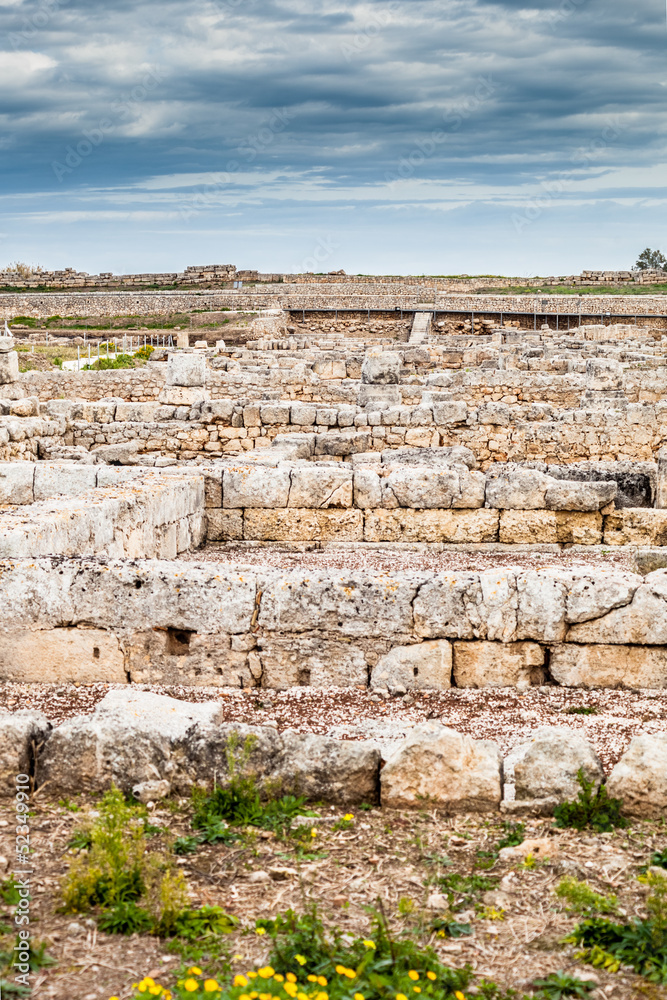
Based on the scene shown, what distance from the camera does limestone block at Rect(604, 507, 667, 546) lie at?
1098 centimetres

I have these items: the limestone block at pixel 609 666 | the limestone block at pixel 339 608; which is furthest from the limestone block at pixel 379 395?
the limestone block at pixel 609 666

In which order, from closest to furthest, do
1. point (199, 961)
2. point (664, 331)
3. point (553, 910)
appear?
point (199, 961), point (553, 910), point (664, 331)

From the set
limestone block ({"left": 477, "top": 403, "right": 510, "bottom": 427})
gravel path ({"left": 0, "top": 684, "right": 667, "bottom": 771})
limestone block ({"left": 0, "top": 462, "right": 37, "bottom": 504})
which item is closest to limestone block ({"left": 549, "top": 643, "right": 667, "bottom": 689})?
gravel path ({"left": 0, "top": 684, "right": 667, "bottom": 771})

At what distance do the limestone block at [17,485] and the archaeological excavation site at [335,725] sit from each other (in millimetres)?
27

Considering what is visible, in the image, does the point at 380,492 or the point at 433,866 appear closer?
the point at 433,866

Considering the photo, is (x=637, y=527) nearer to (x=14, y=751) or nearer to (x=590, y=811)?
(x=590, y=811)

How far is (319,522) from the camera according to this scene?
1124 centimetres

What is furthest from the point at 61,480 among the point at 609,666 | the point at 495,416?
the point at 495,416

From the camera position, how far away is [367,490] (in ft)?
36.6

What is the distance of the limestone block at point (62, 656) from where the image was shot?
671cm

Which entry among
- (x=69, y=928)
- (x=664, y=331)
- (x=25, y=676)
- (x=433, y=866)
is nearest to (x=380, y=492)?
(x=25, y=676)

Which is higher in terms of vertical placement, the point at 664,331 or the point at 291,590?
the point at 664,331

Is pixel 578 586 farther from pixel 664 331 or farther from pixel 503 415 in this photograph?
pixel 664 331

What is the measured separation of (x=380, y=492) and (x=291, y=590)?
4.59 m
